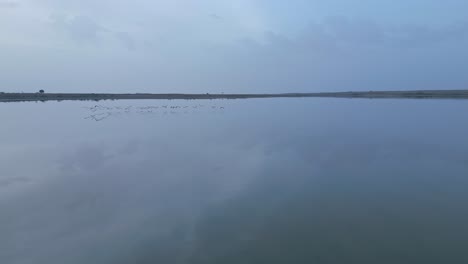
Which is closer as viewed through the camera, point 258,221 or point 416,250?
point 416,250

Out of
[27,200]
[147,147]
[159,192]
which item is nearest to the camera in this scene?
[27,200]

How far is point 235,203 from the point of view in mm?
8344

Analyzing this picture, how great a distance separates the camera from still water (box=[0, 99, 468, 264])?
5965 mm

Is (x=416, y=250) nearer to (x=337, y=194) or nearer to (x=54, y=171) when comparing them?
(x=337, y=194)

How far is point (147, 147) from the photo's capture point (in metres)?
16.4

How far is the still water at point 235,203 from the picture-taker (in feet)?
19.6

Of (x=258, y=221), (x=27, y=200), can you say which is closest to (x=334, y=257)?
(x=258, y=221)

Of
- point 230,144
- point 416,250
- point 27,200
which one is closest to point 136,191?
point 27,200

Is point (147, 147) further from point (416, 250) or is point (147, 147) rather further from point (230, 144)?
point (416, 250)

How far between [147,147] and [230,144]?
3.92 meters

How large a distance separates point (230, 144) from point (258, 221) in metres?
9.96

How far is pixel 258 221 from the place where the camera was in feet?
23.7

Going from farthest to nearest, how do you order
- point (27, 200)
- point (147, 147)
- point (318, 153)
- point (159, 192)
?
point (147, 147), point (318, 153), point (159, 192), point (27, 200)

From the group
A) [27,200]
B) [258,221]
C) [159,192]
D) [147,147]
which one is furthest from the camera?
[147,147]
